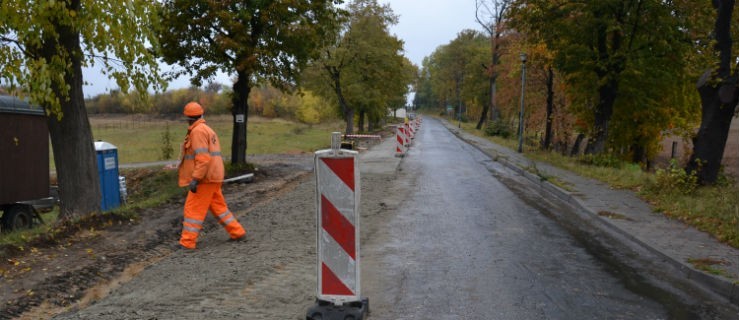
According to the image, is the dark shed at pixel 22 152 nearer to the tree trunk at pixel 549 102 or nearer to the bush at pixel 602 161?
the bush at pixel 602 161

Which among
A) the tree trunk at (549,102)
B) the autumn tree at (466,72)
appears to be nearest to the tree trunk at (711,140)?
the tree trunk at (549,102)

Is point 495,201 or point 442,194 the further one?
point 442,194

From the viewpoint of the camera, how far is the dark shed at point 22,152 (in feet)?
31.0

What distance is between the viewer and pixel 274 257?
6.03 metres

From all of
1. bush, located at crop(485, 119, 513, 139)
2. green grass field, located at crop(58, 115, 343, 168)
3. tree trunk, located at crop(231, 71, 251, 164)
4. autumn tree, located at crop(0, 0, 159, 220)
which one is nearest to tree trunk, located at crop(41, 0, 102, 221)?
autumn tree, located at crop(0, 0, 159, 220)

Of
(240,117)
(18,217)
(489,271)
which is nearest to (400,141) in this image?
(240,117)

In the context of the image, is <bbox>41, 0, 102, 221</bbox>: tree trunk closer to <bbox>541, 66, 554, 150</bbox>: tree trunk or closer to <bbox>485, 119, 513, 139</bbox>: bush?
<bbox>541, 66, 554, 150</bbox>: tree trunk

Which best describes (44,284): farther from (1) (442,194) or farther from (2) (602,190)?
(2) (602,190)

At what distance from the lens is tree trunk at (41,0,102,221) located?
25.8ft

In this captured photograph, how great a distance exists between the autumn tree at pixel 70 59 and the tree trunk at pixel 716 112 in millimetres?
10584

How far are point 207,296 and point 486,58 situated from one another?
47.0 meters

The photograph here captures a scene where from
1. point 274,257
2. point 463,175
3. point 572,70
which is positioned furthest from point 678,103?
point 274,257

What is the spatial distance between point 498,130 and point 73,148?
34.3 meters

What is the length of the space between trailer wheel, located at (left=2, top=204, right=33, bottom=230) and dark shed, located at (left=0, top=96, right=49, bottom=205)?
A: 0.63 feet
